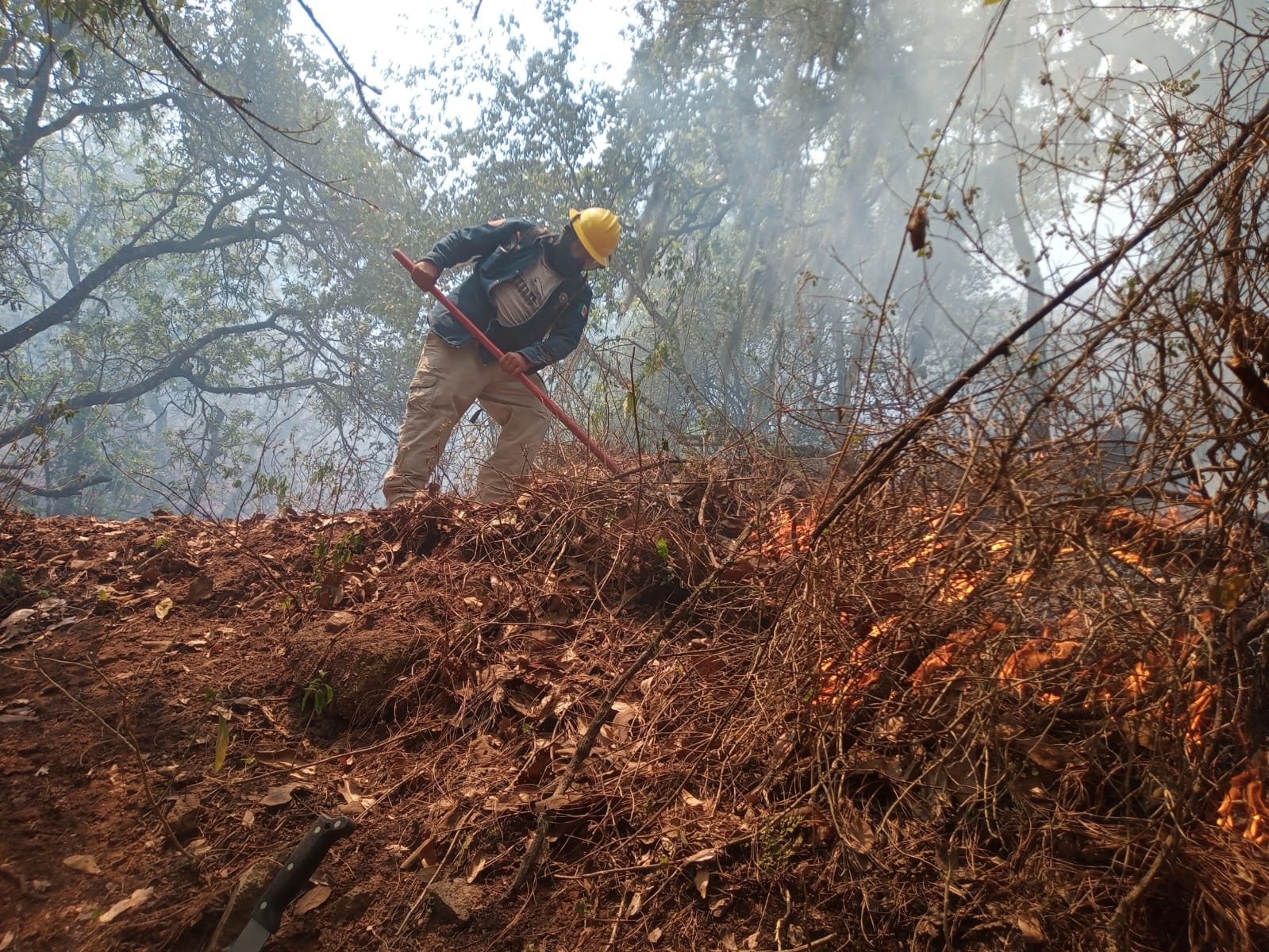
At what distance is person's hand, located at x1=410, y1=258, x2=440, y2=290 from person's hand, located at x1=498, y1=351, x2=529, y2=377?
2.08 feet

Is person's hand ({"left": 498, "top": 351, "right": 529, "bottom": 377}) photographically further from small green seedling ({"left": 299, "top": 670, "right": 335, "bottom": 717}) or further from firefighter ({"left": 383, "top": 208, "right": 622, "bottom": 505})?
small green seedling ({"left": 299, "top": 670, "right": 335, "bottom": 717})

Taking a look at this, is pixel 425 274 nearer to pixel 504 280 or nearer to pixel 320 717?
pixel 504 280

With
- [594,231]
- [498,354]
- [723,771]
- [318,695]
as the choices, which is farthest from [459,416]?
[723,771]

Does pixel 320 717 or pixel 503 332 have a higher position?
pixel 503 332

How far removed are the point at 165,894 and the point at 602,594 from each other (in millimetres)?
1867

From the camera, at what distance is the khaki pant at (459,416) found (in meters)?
4.74

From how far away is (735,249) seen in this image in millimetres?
17406

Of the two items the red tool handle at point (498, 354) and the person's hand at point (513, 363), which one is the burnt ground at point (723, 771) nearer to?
the red tool handle at point (498, 354)

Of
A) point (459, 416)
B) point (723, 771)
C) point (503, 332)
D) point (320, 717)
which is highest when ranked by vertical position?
point (503, 332)

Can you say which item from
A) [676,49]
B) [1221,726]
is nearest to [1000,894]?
[1221,726]

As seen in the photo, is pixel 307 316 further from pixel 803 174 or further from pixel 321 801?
pixel 321 801

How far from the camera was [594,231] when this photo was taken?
484 cm

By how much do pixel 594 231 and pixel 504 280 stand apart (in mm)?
683

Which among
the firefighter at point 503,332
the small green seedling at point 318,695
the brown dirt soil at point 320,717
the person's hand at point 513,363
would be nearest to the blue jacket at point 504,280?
the firefighter at point 503,332
